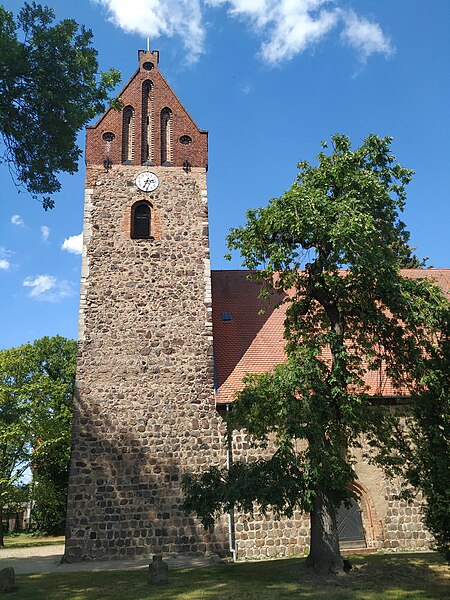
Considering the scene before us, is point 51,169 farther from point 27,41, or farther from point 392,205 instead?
point 392,205

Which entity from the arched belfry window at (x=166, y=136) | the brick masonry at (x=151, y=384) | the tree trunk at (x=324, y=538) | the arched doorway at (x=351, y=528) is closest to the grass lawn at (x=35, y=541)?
the brick masonry at (x=151, y=384)

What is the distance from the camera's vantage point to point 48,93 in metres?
8.21

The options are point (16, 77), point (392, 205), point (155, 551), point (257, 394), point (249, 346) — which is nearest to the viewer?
point (16, 77)

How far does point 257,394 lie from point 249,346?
611 cm

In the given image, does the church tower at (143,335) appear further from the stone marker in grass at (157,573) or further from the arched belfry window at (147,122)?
the stone marker in grass at (157,573)

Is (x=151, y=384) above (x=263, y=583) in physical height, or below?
above

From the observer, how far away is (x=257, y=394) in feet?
32.7

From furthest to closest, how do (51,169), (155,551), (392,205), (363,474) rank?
(363,474)
(155,551)
(392,205)
(51,169)

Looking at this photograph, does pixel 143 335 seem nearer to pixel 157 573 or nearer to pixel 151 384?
pixel 151 384

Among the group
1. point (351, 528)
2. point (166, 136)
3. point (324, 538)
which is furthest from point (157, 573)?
point (166, 136)

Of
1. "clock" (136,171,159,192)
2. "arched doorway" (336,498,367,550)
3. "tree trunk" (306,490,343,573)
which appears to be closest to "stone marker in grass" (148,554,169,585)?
"tree trunk" (306,490,343,573)

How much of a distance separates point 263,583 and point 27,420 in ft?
58.9

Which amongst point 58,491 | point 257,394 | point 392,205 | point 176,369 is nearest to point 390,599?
point 257,394

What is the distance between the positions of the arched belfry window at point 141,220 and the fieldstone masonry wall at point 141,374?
0.30m
